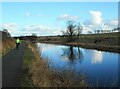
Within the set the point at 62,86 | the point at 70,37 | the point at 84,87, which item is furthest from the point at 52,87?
the point at 70,37

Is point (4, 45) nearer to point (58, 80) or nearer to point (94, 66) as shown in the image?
point (94, 66)

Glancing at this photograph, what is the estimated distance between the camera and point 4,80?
46.5ft

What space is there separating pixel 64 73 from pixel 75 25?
293ft

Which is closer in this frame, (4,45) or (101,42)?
(4,45)

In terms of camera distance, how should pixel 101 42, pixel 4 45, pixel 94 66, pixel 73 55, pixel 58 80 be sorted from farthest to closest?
1. pixel 101 42
2. pixel 73 55
3. pixel 4 45
4. pixel 94 66
5. pixel 58 80

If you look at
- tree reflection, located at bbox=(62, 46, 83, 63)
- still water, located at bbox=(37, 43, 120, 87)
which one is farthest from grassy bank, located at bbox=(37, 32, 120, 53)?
still water, located at bbox=(37, 43, 120, 87)

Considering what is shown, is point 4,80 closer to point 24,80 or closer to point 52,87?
point 24,80

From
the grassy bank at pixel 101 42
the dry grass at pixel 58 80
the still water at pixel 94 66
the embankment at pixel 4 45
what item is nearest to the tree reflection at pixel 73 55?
the still water at pixel 94 66

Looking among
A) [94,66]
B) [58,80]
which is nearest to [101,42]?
[94,66]

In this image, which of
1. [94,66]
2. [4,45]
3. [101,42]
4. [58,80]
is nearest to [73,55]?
[4,45]

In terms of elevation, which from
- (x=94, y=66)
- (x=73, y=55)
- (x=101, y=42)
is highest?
(x=94, y=66)

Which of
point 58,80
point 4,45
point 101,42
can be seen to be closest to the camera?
point 58,80

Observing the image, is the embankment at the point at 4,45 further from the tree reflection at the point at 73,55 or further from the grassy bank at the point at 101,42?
the grassy bank at the point at 101,42

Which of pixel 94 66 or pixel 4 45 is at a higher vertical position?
pixel 4 45
